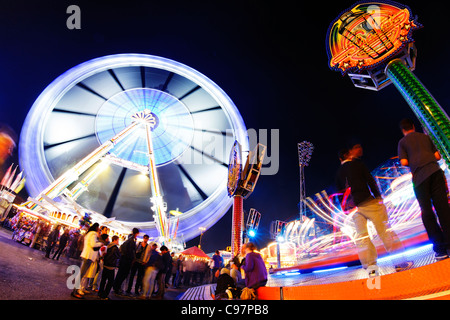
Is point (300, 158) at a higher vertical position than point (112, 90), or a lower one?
lower

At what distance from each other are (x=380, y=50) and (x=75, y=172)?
2268 cm

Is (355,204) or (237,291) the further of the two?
(237,291)

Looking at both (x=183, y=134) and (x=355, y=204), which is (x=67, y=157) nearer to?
(x=183, y=134)

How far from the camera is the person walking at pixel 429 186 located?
2314mm

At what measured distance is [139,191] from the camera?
3055 cm

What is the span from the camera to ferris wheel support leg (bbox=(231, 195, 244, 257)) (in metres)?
11.2

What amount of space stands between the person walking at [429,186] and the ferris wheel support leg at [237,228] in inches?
374

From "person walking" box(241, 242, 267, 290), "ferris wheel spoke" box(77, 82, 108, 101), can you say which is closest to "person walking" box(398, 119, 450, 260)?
"person walking" box(241, 242, 267, 290)

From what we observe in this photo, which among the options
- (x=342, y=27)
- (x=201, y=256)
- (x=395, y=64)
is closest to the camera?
(x=395, y=64)

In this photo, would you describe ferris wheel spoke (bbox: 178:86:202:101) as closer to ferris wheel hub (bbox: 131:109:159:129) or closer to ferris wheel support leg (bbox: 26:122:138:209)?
ferris wheel hub (bbox: 131:109:159:129)

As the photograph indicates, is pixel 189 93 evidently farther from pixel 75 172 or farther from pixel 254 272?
pixel 254 272

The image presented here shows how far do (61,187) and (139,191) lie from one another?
1192 centimetres

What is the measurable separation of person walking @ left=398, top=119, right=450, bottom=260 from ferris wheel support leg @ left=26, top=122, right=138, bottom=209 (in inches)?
835
